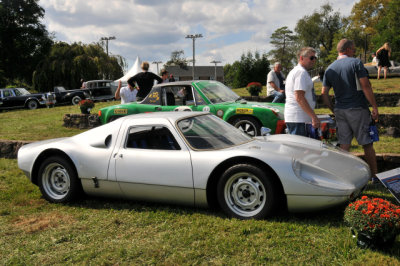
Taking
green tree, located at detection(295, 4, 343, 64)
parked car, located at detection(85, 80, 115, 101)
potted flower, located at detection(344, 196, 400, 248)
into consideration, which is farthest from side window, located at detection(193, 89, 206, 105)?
green tree, located at detection(295, 4, 343, 64)

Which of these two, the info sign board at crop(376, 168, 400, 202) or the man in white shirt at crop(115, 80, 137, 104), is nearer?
the info sign board at crop(376, 168, 400, 202)

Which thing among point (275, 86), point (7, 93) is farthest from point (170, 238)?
point (7, 93)

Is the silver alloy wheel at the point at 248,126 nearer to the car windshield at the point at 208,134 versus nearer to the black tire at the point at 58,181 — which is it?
the car windshield at the point at 208,134

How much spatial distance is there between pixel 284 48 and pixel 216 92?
226 feet

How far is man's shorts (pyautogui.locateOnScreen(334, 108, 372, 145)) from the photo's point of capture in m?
4.55

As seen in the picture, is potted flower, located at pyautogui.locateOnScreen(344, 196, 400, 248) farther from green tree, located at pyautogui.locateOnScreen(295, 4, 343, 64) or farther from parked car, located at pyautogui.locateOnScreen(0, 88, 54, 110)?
green tree, located at pyautogui.locateOnScreen(295, 4, 343, 64)

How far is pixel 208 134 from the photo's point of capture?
4.07 metres

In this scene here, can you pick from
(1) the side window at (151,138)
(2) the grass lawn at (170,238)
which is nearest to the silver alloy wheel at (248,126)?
(2) the grass lawn at (170,238)

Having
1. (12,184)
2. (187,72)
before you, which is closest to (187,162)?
(12,184)

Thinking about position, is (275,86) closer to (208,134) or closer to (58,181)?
(208,134)

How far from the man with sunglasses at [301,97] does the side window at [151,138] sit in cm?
176

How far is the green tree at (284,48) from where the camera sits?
70.2 meters

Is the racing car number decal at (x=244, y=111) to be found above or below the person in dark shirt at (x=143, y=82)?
below

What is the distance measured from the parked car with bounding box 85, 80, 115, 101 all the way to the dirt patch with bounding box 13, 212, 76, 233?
20290mm
